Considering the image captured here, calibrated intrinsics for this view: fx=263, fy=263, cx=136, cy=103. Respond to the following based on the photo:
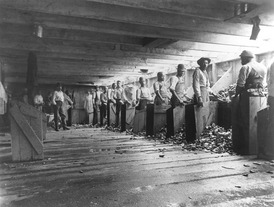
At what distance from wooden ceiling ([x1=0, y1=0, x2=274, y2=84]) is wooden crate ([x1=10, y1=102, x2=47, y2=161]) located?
1.98 meters

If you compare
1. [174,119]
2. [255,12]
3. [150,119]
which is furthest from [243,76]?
[150,119]

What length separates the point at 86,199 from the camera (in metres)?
3.10

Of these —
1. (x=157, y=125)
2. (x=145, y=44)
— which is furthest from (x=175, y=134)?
(x=145, y=44)

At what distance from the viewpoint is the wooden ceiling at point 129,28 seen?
17.6 ft

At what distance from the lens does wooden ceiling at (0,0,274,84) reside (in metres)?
5.37

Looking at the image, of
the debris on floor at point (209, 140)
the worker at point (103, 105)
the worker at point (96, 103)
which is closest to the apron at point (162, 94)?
the debris on floor at point (209, 140)

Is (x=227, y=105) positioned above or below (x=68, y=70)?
below

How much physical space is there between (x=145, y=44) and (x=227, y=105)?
339 centimetres

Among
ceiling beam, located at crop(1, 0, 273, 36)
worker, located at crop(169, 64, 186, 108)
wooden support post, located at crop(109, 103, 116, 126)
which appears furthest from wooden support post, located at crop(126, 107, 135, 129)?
ceiling beam, located at crop(1, 0, 273, 36)

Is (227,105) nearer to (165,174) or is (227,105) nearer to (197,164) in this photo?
(197,164)

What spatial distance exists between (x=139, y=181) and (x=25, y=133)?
8.74 ft

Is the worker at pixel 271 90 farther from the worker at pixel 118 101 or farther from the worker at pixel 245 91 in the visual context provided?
the worker at pixel 118 101

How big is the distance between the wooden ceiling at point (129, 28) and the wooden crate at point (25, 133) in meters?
1.98

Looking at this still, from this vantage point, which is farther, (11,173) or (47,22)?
(47,22)
